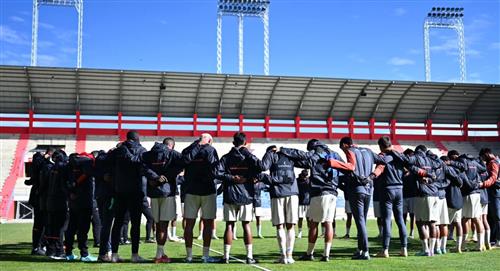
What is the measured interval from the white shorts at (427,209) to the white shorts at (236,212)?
3.52m

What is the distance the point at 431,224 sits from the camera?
9.91 meters

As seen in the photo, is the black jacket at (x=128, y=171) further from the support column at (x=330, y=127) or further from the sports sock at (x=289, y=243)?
the support column at (x=330, y=127)

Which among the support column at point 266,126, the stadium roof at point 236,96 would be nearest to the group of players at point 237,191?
the stadium roof at point 236,96

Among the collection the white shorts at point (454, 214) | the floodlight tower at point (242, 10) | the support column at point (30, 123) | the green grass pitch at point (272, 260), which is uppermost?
the floodlight tower at point (242, 10)

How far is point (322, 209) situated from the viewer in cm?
904

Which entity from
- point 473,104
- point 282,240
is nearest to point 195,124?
point 473,104

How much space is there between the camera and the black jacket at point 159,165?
28.4 feet

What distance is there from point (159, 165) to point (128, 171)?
1.72ft

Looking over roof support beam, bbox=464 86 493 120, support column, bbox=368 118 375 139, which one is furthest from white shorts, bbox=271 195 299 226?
roof support beam, bbox=464 86 493 120

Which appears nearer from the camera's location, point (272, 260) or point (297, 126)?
point (272, 260)

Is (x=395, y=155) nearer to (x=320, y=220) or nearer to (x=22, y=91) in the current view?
(x=320, y=220)

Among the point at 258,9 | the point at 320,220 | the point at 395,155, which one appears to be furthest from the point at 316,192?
the point at 258,9

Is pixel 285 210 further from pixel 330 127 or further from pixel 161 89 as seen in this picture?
pixel 330 127

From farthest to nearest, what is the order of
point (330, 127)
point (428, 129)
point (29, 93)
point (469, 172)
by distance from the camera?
point (428, 129), point (330, 127), point (29, 93), point (469, 172)
